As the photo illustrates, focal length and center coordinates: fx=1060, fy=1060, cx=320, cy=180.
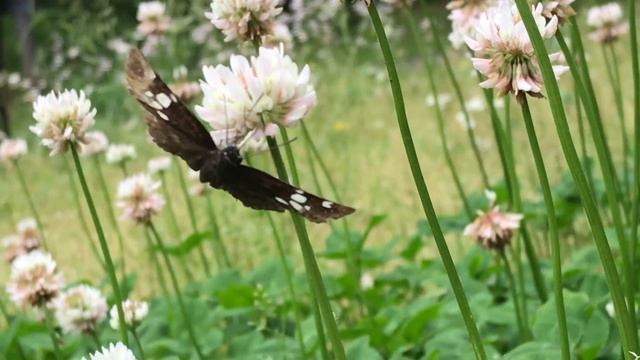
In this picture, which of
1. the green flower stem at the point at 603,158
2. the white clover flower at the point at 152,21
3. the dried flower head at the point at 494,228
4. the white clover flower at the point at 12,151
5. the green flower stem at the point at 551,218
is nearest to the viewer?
the green flower stem at the point at 551,218

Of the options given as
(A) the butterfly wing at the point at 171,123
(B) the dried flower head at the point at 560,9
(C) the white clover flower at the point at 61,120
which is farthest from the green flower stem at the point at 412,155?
(C) the white clover flower at the point at 61,120

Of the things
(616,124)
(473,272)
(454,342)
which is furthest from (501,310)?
(616,124)

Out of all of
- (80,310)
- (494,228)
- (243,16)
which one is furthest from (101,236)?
(494,228)

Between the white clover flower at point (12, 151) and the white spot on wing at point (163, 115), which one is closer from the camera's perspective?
the white spot on wing at point (163, 115)

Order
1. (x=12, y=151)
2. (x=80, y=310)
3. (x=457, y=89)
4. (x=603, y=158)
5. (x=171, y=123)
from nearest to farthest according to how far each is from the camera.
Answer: (x=171, y=123)
(x=603, y=158)
(x=80, y=310)
(x=457, y=89)
(x=12, y=151)

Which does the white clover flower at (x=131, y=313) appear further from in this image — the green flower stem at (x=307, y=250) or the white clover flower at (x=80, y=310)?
the green flower stem at (x=307, y=250)

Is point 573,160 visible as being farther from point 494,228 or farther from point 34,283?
point 34,283

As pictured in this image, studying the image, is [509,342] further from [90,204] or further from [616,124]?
[616,124]
